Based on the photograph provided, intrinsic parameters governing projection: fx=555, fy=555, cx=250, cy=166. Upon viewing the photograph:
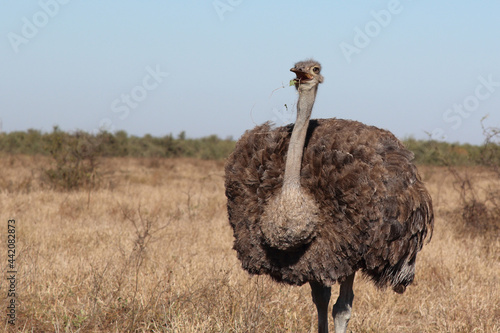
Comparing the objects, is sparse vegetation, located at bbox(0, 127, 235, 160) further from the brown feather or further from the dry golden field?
the brown feather

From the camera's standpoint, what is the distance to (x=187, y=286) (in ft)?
14.8

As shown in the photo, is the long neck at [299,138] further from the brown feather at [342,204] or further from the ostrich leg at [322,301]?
the ostrich leg at [322,301]

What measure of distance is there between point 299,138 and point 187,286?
1.85m

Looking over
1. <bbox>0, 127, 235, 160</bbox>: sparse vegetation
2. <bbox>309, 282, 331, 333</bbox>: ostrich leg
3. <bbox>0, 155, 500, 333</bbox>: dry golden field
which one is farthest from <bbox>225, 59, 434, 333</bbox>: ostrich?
<bbox>0, 127, 235, 160</bbox>: sparse vegetation

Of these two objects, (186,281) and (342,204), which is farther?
(186,281)

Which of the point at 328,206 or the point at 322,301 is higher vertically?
the point at 328,206

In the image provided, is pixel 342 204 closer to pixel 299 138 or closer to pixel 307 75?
pixel 299 138

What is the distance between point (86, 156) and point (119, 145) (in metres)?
18.3

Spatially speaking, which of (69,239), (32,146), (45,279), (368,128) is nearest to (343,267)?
(368,128)

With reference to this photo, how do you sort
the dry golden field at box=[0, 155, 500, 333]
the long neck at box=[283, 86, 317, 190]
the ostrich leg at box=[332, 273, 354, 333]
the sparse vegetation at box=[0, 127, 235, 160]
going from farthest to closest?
the sparse vegetation at box=[0, 127, 235, 160] < the dry golden field at box=[0, 155, 500, 333] < the ostrich leg at box=[332, 273, 354, 333] < the long neck at box=[283, 86, 317, 190]

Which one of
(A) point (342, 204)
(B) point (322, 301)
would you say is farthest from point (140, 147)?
(A) point (342, 204)

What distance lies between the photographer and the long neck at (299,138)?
319 cm

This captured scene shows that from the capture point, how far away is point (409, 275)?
3729 millimetres

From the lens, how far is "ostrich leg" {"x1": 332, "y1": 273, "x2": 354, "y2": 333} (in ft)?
12.1
